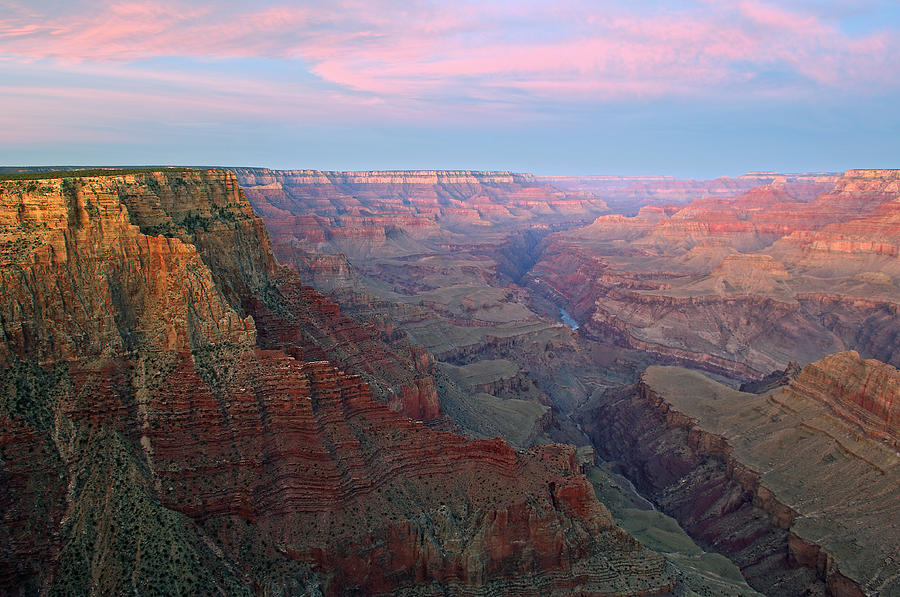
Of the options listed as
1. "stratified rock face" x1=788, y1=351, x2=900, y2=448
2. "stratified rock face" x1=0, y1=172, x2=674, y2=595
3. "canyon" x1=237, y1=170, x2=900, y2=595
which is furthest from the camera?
"stratified rock face" x1=788, y1=351, x2=900, y2=448

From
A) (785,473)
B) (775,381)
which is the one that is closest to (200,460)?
(785,473)

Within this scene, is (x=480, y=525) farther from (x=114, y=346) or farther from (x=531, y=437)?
(x=531, y=437)

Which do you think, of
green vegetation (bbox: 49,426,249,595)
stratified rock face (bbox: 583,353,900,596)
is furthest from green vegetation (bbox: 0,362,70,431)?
stratified rock face (bbox: 583,353,900,596)

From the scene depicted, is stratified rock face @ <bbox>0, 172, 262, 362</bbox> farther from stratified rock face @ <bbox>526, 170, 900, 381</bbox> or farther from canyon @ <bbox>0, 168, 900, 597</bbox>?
stratified rock face @ <bbox>526, 170, 900, 381</bbox>

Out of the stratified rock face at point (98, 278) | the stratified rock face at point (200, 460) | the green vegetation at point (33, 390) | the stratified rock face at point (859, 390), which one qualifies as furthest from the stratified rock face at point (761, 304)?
the green vegetation at point (33, 390)

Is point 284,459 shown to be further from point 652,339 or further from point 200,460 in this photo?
point 652,339

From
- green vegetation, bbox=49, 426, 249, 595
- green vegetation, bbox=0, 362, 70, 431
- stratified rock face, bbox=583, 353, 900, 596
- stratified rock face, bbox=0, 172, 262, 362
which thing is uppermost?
stratified rock face, bbox=0, 172, 262, 362
